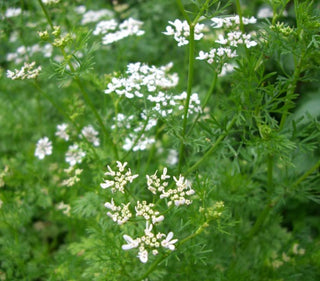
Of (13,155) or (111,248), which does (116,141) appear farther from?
(13,155)

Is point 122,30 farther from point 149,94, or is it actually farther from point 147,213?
point 147,213

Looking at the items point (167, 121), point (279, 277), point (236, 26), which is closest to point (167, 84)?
point (167, 121)

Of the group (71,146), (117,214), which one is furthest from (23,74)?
(117,214)

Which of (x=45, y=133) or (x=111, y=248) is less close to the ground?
(x=111, y=248)

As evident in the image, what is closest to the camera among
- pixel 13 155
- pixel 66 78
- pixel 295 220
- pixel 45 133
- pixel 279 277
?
pixel 66 78

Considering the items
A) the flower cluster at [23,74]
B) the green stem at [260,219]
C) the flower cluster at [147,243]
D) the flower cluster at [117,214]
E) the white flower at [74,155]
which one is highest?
the flower cluster at [23,74]

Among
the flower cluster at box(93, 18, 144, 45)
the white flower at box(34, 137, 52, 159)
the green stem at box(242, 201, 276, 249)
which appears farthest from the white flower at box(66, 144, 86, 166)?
the green stem at box(242, 201, 276, 249)

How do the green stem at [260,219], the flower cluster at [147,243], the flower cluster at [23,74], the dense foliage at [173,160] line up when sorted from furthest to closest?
1. the green stem at [260,219]
2. the flower cluster at [23,74]
3. the dense foliage at [173,160]
4. the flower cluster at [147,243]

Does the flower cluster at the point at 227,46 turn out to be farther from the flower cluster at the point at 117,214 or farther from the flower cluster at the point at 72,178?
the flower cluster at the point at 72,178

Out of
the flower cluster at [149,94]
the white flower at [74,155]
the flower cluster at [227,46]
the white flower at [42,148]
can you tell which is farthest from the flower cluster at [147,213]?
the white flower at [42,148]

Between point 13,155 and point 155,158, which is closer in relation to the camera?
point 155,158

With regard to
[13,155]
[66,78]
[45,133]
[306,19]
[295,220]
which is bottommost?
[295,220]
